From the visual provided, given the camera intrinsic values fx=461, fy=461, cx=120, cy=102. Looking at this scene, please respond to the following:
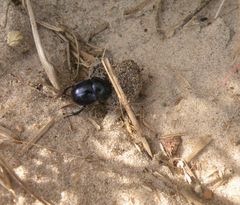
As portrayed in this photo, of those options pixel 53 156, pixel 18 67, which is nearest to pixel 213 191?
pixel 53 156

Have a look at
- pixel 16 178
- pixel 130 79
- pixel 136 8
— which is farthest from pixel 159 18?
pixel 16 178

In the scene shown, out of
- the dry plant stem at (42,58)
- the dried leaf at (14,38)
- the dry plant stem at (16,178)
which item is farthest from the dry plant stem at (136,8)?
the dry plant stem at (16,178)

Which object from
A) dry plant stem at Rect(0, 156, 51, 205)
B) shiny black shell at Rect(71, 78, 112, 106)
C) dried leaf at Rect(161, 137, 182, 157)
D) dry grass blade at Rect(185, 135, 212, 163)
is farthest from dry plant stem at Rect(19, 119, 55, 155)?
dry grass blade at Rect(185, 135, 212, 163)

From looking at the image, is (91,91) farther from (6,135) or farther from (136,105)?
(6,135)

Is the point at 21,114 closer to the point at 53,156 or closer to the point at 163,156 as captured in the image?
the point at 53,156

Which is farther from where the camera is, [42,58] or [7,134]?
[42,58]
